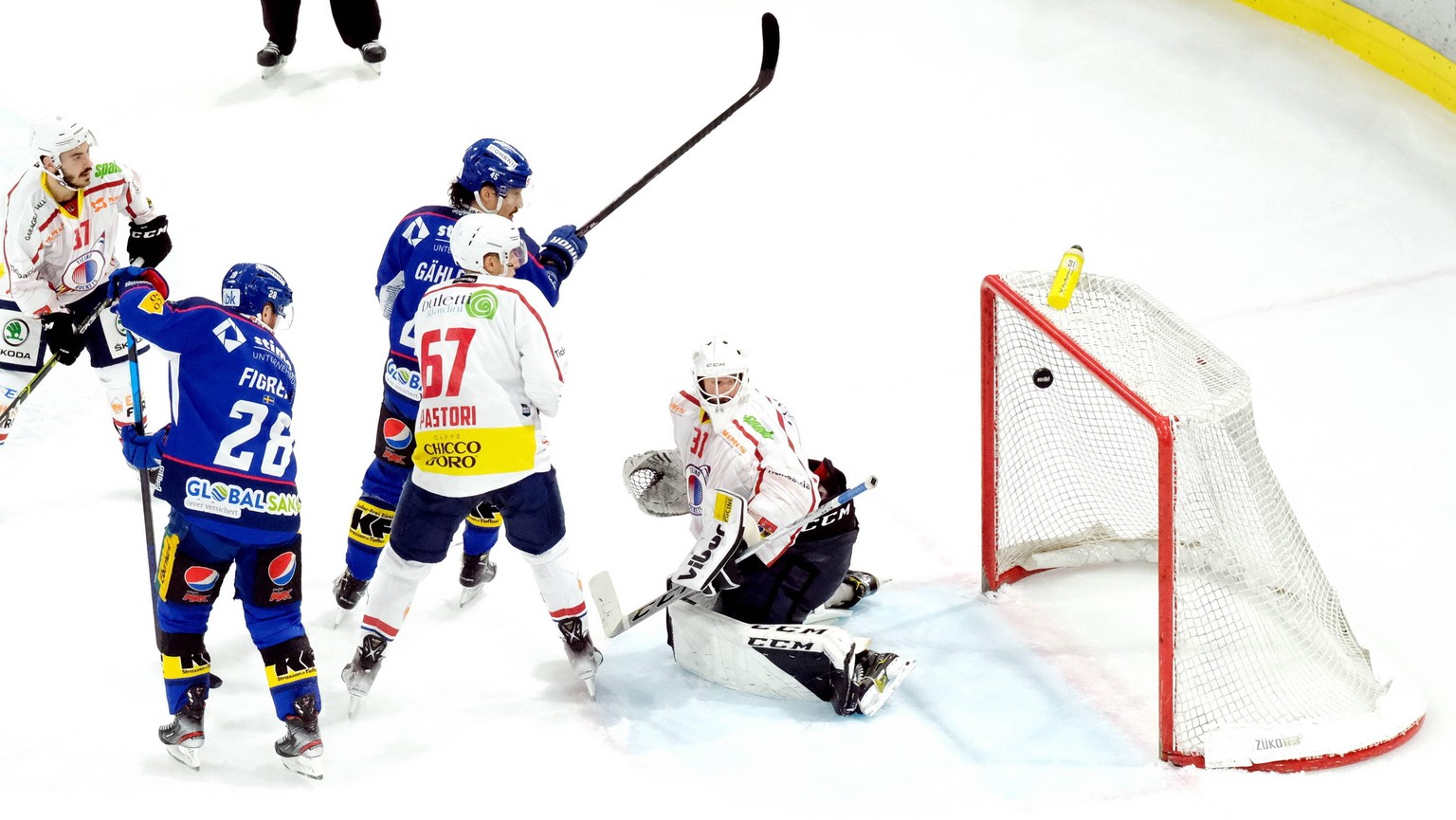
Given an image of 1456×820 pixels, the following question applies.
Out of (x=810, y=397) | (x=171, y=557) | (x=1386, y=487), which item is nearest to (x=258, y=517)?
(x=171, y=557)

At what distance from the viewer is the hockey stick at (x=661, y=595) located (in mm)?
4012

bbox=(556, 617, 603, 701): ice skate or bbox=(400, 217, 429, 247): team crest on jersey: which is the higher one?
bbox=(400, 217, 429, 247): team crest on jersey

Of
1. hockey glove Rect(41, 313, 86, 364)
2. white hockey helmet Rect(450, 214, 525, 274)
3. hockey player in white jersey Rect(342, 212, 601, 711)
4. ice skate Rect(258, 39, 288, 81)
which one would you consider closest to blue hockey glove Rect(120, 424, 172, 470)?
hockey player in white jersey Rect(342, 212, 601, 711)

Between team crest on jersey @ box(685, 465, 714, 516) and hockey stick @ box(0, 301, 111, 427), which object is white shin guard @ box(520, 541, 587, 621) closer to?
team crest on jersey @ box(685, 465, 714, 516)

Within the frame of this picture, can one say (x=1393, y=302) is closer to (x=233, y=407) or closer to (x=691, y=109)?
(x=691, y=109)

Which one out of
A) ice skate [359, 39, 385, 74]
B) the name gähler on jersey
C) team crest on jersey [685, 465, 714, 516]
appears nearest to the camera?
the name gähler on jersey

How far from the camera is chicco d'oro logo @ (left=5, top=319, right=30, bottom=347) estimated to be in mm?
4758

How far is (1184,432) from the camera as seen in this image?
364cm

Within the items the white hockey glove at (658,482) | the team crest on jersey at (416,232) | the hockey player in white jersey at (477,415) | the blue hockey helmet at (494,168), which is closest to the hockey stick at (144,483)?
the hockey player in white jersey at (477,415)

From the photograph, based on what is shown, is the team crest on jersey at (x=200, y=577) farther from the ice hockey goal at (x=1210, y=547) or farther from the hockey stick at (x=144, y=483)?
the ice hockey goal at (x=1210, y=547)

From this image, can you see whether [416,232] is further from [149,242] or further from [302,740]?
[302,740]

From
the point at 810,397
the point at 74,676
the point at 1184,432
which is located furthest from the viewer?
the point at 810,397

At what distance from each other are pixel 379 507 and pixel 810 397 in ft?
6.06

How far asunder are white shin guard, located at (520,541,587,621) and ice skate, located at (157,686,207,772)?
2.73ft
